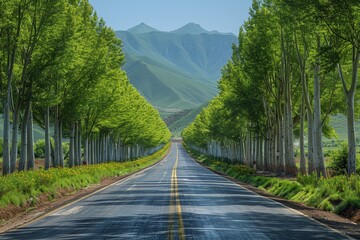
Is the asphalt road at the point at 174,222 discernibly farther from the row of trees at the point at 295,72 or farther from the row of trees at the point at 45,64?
the row of trees at the point at 45,64

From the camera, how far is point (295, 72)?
138 ft

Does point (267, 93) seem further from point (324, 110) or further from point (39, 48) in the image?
point (39, 48)

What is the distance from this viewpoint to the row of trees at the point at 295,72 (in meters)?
21.9

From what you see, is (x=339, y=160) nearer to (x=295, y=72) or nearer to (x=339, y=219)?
(x=295, y=72)

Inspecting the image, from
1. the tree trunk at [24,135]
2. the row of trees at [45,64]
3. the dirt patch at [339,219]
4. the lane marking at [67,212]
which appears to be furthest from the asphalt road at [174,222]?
the row of trees at [45,64]

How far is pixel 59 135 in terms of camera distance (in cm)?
4066

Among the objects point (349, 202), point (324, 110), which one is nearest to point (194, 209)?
point (349, 202)

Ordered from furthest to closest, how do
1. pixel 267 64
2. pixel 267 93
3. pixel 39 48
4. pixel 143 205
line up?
1. pixel 267 93
2. pixel 267 64
3. pixel 39 48
4. pixel 143 205

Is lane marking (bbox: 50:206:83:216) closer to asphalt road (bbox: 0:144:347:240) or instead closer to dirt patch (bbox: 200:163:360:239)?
asphalt road (bbox: 0:144:347:240)

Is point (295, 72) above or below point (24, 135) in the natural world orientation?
above

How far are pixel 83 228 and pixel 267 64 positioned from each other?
92.7 ft

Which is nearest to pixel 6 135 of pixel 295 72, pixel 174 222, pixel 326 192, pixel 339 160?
pixel 174 222

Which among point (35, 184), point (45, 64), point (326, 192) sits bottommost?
point (326, 192)

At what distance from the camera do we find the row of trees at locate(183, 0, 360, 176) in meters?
21.9
